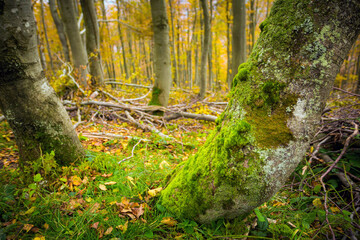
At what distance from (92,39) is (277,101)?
7.51 metres

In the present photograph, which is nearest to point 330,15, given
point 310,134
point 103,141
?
point 310,134

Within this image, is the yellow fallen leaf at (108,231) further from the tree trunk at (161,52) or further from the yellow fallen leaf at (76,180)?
the tree trunk at (161,52)

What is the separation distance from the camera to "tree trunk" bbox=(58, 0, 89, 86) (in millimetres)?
5266

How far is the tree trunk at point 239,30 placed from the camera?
5.39 m

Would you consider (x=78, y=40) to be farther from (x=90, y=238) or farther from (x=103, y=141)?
(x=90, y=238)

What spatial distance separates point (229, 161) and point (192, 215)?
0.64 m

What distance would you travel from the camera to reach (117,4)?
1327 cm

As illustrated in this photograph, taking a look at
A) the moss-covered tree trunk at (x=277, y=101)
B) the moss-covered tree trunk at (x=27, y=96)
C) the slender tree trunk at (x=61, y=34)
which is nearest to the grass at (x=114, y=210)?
the moss-covered tree trunk at (x=27, y=96)

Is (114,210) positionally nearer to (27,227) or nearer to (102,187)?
(102,187)

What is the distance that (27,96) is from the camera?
1738 millimetres

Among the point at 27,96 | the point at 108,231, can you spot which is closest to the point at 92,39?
the point at 27,96

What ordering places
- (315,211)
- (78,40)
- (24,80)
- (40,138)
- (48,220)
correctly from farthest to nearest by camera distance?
(78,40) < (40,138) < (24,80) < (315,211) < (48,220)

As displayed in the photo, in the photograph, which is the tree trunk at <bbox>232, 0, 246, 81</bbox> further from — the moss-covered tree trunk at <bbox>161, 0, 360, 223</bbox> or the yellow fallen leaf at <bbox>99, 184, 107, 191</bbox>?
the yellow fallen leaf at <bbox>99, 184, 107, 191</bbox>

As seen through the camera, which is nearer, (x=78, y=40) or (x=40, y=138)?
(x=40, y=138)
